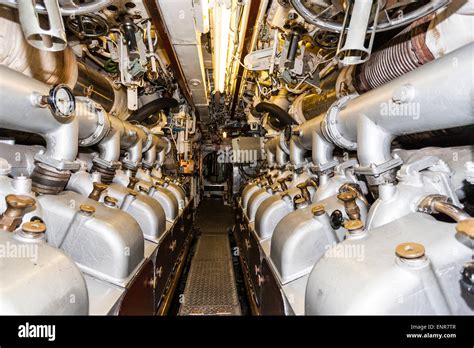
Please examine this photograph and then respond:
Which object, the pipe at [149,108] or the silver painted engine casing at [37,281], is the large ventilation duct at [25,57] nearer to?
the silver painted engine casing at [37,281]

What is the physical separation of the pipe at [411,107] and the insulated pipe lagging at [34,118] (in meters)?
1.58

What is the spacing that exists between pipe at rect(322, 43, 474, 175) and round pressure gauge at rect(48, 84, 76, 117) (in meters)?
1.53

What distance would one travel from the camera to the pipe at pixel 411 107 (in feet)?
3.51

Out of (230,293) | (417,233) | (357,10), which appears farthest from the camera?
(230,293)

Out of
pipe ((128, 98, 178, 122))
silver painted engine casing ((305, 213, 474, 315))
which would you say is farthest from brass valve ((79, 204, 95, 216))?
pipe ((128, 98, 178, 122))

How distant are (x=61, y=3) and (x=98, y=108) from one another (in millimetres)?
801

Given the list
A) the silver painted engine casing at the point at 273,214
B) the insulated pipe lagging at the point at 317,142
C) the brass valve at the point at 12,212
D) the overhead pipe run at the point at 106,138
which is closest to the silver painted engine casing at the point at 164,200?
the overhead pipe run at the point at 106,138

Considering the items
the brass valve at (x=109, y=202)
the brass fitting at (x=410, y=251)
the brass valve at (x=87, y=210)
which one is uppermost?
the brass fitting at (x=410, y=251)

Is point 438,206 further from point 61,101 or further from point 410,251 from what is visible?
point 61,101

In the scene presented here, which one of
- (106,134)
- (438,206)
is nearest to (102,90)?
(106,134)

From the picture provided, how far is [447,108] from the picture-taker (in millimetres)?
1136

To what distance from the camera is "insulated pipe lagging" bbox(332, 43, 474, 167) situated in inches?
42.0
